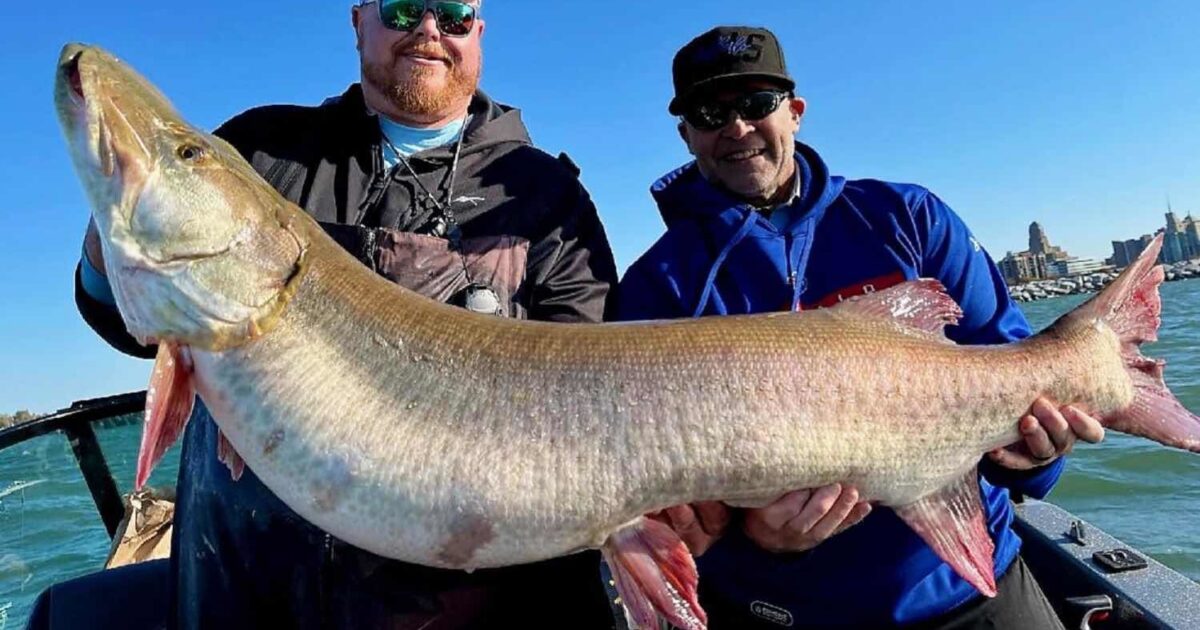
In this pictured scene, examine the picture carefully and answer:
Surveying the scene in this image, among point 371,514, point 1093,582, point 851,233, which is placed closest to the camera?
point 371,514

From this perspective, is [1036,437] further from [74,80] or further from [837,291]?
[74,80]

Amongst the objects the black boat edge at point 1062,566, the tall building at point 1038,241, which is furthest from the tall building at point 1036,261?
the black boat edge at point 1062,566

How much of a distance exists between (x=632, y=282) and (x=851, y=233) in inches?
37.3

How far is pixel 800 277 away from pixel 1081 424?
3.85ft

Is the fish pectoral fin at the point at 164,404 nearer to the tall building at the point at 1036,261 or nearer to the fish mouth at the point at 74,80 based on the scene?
the fish mouth at the point at 74,80

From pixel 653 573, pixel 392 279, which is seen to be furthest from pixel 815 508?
pixel 392 279

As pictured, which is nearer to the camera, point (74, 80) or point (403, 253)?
point (74, 80)

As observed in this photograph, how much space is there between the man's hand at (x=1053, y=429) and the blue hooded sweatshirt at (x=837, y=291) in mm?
367

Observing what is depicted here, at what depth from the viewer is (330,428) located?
8.21ft

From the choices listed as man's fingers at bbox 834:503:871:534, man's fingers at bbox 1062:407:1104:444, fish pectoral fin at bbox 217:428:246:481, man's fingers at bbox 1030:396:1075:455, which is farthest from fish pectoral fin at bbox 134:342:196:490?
man's fingers at bbox 1062:407:1104:444

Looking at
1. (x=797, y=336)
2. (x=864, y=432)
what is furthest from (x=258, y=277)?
(x=864, y=432)

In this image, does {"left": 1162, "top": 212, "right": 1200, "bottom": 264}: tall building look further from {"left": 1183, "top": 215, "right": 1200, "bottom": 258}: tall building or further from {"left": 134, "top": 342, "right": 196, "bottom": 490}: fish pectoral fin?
{"left": 134, "top": 342, "right": 196, "bottom": 490}: fish pectoral fin

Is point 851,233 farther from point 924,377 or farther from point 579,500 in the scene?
point 579,500

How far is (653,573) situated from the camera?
2.66m
